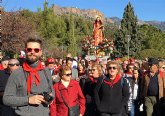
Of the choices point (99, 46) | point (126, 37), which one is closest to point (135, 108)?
point (99, 46)

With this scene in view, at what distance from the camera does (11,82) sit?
4.70 m

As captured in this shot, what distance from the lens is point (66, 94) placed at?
711 cm

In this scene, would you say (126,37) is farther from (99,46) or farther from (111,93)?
(111,93)

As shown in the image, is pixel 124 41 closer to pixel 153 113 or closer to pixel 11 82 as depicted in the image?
pixel 153 113

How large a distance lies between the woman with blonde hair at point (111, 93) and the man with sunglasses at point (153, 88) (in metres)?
2.89

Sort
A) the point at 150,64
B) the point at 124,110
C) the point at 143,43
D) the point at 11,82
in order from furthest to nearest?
the point at 143,43, the point at 150,64, the point at 124,110, the point at 11,82

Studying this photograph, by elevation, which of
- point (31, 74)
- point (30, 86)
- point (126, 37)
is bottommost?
point (30, 86)

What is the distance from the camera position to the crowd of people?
4641 millimetres

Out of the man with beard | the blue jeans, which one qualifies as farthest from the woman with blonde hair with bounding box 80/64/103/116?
the man with beard

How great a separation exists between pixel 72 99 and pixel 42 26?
38240 millimetres

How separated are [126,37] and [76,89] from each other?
205ft

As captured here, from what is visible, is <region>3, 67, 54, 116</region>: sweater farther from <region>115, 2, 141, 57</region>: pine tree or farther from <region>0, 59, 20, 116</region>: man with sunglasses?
<region>115, 2, 141, 57</region>: pine tree

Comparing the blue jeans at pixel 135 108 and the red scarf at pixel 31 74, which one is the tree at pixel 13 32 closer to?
the blue jeans at pixel 135 108

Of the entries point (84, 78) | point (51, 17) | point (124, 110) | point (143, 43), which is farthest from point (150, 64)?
point (143, 43)
